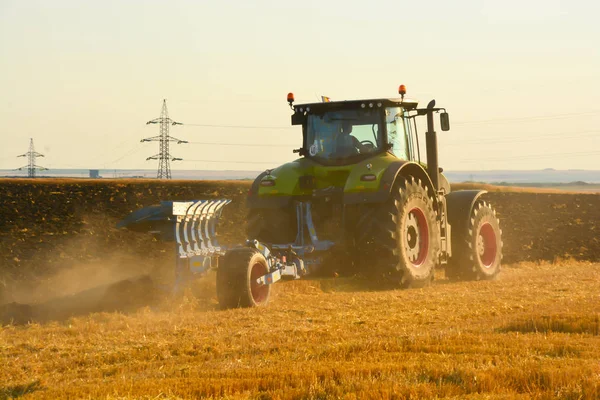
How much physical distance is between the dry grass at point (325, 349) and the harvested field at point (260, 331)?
0.02 meters

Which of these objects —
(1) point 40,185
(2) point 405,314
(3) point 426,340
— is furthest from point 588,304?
(1) point 40,185

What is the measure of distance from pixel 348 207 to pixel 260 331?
376cm

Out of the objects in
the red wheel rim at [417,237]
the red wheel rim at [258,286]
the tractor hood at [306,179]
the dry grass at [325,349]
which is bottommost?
the dry grass at [325,349]

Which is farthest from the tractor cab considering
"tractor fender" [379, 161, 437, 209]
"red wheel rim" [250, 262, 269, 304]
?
"red wheel rim" [250, 262, 269, 304]

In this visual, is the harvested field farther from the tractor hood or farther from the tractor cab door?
the tractor cab door

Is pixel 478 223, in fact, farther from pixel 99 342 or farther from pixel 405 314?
pixel 99 342

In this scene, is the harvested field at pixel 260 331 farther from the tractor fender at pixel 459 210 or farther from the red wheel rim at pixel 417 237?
the tractor fender at pixel 459 210

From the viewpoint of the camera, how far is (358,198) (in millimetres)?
12328

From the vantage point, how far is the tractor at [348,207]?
1219 centimetres

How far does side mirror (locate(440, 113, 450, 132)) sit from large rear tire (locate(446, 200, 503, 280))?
2.27 metres

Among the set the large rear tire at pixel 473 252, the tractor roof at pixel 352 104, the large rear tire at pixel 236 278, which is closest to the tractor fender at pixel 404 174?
the tractor roof at pixel 352 104

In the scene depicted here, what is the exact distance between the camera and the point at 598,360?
289 inches

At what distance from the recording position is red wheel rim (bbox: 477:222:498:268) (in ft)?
52.7

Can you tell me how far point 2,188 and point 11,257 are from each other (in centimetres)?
218
